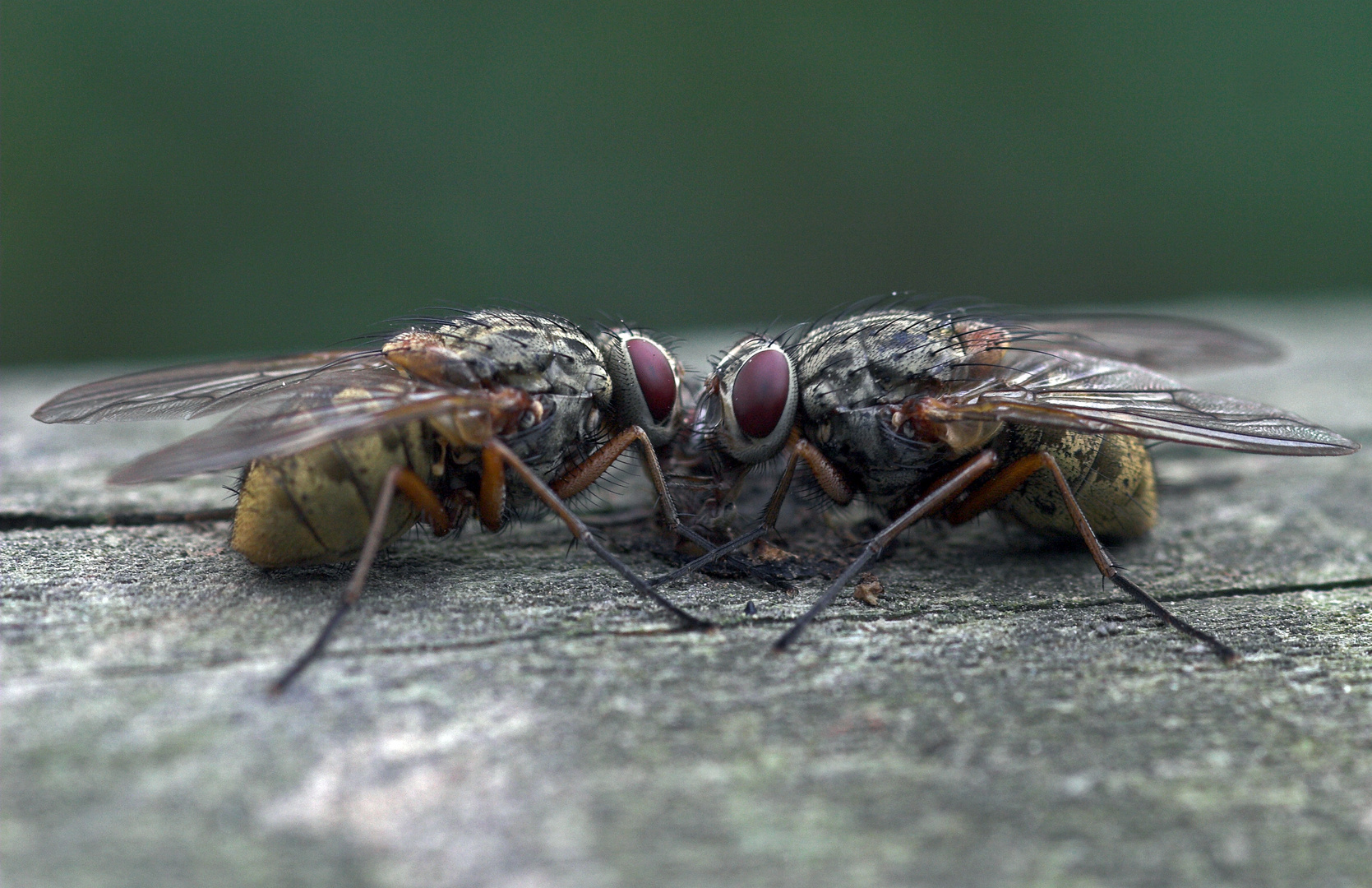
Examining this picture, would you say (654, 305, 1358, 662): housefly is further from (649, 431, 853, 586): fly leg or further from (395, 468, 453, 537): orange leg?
(395, 468, 453, 537): orange leg

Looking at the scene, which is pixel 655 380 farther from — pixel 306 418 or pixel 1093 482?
pixel 1093 482

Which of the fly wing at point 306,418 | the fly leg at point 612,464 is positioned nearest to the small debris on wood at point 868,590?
the fly leg at point 612,464

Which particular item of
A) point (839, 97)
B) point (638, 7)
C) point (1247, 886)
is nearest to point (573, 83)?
point (638, 7)

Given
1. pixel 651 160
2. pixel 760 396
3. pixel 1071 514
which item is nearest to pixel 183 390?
pixel 760 396

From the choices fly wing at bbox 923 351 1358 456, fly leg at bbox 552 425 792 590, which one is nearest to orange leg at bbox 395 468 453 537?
fly leg at bbox 552 425 792 590

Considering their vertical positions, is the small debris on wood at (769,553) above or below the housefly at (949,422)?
below

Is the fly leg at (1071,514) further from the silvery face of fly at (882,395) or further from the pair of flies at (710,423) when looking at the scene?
the silvery face of fly at (882,395)

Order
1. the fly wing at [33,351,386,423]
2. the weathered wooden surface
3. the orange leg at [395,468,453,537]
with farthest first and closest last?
1. the fly wing at [33,351,386,423]
2. the orange leg at [395,468,453,537]
3. the weathered wooden surface
